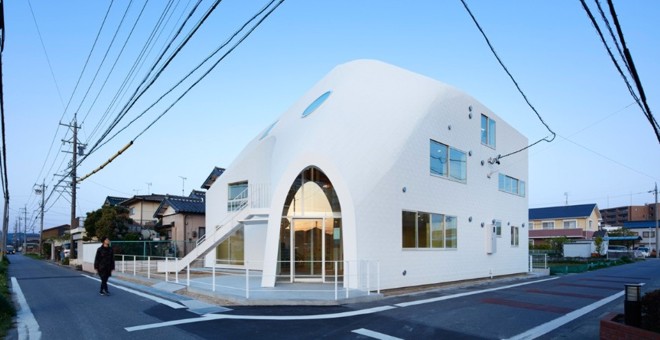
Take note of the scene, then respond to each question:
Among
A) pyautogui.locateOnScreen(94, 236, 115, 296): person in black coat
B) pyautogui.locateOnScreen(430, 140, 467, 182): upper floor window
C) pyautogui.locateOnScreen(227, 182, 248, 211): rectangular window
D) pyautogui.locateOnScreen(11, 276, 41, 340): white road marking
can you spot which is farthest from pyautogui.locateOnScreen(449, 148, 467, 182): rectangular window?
pyautogui.locateOnScreen(11, 276, 41, 340): white road marking

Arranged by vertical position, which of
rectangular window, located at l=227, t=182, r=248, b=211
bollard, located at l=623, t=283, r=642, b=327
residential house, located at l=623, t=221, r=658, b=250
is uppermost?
rectangular window, located at l=227, t=182, r=248, b=211

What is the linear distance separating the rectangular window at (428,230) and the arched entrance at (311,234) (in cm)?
230

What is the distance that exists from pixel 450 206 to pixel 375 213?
491 centimetres

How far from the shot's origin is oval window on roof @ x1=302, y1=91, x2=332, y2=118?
1795cm

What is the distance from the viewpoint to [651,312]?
655 centimetres

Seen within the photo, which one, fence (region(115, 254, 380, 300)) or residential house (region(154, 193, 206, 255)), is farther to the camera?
residential house (region(154, 193, 206, 255))

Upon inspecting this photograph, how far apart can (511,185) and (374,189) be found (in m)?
12.0

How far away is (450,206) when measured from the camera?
17.2 metres

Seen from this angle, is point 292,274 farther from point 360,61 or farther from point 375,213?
point 360,61

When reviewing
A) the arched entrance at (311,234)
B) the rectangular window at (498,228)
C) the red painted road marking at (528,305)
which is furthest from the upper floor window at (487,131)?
the red painted road marking at (528,305)

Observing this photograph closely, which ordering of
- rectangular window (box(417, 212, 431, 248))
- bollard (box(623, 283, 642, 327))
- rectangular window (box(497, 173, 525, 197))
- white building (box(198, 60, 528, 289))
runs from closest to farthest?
bollard (box(623, 283, 642, 327))
white building (box(198, 60, 528, 289))
rectangular window (box(417, 212, 431, 248))
rectangular window (box(497, 173, 525, 197))

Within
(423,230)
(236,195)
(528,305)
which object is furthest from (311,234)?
(236,195)

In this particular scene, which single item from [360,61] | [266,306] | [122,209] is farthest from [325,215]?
[122,209]

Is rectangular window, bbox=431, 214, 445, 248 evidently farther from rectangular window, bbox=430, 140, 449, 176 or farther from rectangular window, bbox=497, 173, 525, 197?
rectangular window, bbox=497, 173, 525, 197
